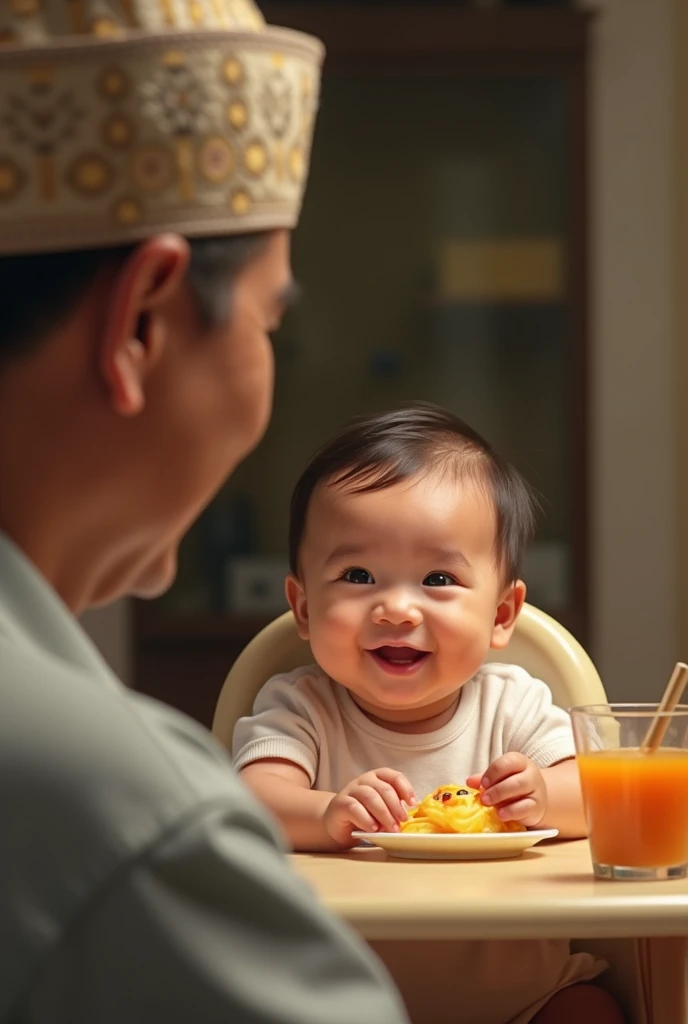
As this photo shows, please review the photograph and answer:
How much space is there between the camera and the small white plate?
1151 mm

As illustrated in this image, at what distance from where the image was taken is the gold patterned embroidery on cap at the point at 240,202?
59 centimetres

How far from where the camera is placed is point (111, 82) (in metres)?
0.57

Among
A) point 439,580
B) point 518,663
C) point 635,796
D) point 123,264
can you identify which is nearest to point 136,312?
point 123,264

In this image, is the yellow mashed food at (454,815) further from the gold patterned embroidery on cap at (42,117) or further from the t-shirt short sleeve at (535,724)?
the gold patterned embroidery on cap at (42,117)

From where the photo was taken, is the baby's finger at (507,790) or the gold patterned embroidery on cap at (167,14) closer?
the gold patterned embroidery on cap at (167,14)

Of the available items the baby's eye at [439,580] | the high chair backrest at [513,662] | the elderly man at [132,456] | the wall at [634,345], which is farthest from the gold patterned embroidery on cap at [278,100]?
the wall at [634,345]

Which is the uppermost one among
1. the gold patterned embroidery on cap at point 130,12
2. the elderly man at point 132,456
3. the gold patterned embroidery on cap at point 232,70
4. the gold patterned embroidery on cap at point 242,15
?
the gold patterned embroidery on cap at point 130,12

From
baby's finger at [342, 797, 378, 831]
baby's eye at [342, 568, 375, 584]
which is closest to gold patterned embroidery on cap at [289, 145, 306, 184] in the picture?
baby's finger at [342, 797, 378, 831]

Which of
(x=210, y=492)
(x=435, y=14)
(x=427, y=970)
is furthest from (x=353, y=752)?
(x=435, y=14)

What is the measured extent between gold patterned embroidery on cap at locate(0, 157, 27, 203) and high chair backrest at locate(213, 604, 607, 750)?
969 mm

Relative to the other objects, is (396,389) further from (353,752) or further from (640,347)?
(353,752)

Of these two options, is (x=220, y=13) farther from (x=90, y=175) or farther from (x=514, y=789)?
(x=514, y=789)

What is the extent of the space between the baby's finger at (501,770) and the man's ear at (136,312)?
0.74m

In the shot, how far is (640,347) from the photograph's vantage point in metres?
4.10
